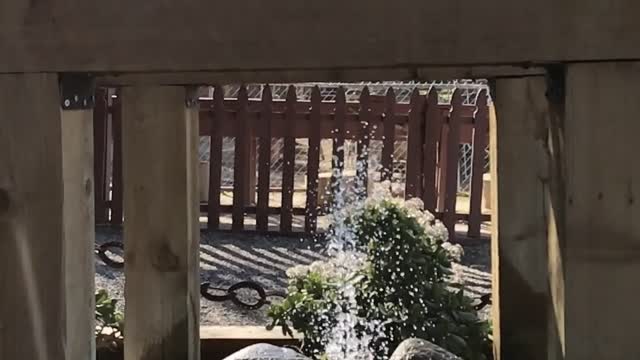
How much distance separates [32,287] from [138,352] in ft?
5.08

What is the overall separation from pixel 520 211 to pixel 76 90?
154 cm

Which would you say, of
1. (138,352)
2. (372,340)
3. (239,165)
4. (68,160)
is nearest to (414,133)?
(239,165)

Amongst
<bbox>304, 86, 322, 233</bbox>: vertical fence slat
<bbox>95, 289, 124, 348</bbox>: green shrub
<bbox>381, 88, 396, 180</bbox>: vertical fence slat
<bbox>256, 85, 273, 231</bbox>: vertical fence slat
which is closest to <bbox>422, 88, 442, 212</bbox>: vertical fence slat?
<bbox>381, 88, 396, 180</bbox>: vertical fence slat

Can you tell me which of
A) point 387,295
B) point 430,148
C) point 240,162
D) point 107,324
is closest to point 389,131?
point 430,148

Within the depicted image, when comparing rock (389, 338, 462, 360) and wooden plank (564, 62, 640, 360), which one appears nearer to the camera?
wooden plank (564, 62, 640, 360)

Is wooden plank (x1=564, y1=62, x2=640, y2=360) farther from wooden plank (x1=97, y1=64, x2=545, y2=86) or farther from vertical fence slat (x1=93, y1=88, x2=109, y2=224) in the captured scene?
vertical fence slat (x1=93, y1=88, x2=109, y2=224)

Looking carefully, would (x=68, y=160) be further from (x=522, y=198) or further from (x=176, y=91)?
(x=522, y=198)

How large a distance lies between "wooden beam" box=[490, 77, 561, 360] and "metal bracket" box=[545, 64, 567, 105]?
1216mm

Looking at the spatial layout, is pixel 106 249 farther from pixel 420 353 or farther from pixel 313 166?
pixel 313 166

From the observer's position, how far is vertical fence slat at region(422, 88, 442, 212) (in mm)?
8570

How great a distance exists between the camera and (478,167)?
336 inches

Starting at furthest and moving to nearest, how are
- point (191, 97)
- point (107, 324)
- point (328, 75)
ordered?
1. point (107, 324)
2. point (191, 97)
3. point (328, 75)

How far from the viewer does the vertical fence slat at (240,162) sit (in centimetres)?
891

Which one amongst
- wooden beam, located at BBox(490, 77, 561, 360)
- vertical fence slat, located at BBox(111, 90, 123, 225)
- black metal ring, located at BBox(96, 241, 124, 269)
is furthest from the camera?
vertical fence slat, located at BBox(111, 90, 123, 225)
